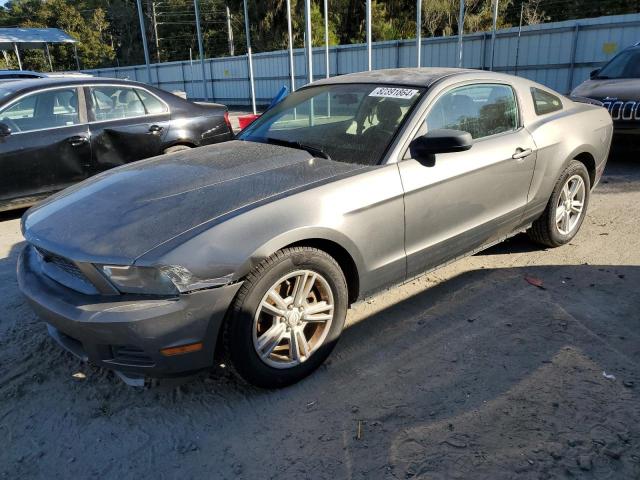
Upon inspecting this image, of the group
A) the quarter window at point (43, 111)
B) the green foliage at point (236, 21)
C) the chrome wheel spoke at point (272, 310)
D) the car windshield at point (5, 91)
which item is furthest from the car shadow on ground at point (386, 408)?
the green foliage at point (236, 21)

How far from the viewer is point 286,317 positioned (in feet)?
9.22

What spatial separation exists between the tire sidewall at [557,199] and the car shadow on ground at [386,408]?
3.50ft

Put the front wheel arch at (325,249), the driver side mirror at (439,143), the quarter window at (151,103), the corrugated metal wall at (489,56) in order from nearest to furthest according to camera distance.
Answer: the front wheel arch at (325,249), the driver side mirror at (439,143), the quarter window at (151,103), the corrugated metal wall at (489,56)

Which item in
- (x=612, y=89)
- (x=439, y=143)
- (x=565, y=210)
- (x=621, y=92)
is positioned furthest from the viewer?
(x=612, y=89)

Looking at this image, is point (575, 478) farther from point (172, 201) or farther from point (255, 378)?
point (172, 201)

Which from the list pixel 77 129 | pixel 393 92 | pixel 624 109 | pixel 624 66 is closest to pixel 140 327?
pixel 393 92

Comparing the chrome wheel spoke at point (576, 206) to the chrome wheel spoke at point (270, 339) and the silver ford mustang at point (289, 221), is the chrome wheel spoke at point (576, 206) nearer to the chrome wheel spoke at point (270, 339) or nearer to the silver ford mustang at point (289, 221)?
the silver ford mustang at point (289, 221)

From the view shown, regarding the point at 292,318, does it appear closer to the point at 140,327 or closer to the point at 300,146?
the point at 140,327

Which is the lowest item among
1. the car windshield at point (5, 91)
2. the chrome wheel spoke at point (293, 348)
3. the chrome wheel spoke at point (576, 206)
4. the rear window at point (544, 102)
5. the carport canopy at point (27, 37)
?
the chrome wheel spoke at point (293, 348)

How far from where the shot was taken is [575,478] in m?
2.19

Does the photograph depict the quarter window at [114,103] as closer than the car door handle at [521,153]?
No

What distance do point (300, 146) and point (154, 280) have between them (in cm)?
156

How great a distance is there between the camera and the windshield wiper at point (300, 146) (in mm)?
3426

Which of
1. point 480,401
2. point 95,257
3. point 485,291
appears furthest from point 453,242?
point 95,257
